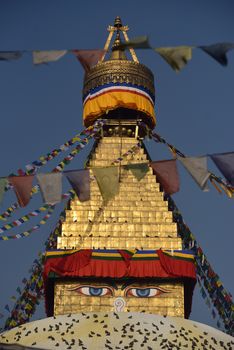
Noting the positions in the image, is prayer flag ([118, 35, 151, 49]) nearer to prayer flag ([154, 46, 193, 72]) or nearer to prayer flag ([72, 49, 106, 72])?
prayer flag ([154, 46, 193, 72])

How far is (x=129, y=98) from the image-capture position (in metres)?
18.0


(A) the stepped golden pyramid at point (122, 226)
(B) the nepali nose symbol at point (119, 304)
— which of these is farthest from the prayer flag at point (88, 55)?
(B) the nepali nose symbol at point (119, 304)

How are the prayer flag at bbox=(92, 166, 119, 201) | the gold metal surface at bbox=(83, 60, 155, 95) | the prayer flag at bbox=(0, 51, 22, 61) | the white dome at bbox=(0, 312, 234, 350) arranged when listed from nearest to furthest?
the prayer flag at bbox=(0, 51, 22, 61) → the prayer flag at bbox=(92, 166, 119, 201) → the white dome at bbox=(0, 312, 234, 350) → the gold metal surface at bbox=(83, 60, 155, 95)

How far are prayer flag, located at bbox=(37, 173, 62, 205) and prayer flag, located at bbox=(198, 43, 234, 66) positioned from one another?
10.9 feet

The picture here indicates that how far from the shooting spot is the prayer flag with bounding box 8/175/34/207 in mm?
10828

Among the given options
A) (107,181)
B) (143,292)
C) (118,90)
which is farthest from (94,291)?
(118,90)

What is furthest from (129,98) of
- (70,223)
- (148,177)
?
(70,223)

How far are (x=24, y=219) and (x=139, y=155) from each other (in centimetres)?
418

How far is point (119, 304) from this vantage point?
13.5 metres

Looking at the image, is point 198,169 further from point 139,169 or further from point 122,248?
point 122,248

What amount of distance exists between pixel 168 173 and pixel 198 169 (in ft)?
5.55

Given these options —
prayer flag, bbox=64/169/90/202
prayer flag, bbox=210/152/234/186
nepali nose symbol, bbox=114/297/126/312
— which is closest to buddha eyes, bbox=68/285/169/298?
nepali nose symbol, bbox=114/297/126/312

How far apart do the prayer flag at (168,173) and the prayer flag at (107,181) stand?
966 mm

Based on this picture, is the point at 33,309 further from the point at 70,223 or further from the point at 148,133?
the point at 148,133
